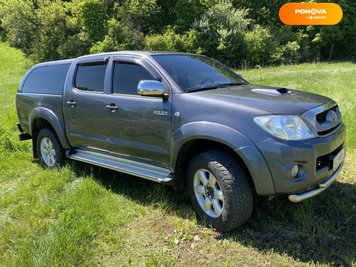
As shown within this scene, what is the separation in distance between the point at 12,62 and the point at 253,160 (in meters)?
38.0

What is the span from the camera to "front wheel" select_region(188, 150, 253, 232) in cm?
341

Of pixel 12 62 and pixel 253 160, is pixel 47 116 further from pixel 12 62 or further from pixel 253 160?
pixel 12 62

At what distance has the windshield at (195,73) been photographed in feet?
13.5

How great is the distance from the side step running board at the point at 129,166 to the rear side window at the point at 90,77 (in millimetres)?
926

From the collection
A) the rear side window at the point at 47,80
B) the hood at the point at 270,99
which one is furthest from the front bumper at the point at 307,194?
the rear side window at the point at 47,80

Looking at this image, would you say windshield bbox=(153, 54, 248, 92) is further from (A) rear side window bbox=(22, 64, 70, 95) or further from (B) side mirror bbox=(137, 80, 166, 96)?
(A) rear side window bbox=(22, 64, 70, 95)

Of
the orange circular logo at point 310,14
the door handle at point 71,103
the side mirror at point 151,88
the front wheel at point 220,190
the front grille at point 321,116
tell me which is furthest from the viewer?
the orange circular logo at point 310,14

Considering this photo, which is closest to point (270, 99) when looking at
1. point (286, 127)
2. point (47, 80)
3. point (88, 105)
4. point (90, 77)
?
point (286, 127)

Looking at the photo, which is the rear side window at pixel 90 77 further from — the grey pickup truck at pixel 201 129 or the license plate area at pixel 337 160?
the license plate area at pixel 337 160

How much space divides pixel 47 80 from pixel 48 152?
1206 mm

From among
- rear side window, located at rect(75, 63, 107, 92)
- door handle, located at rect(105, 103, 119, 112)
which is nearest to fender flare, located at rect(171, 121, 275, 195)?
door handle, located at rect(105, 103, 119, 112)

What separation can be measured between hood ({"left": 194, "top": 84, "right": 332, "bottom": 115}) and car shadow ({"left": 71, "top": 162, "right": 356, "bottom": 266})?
3.90 feet

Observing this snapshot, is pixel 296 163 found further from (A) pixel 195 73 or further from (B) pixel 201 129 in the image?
(A) pixel 195 73

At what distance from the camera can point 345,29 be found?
122 ft
